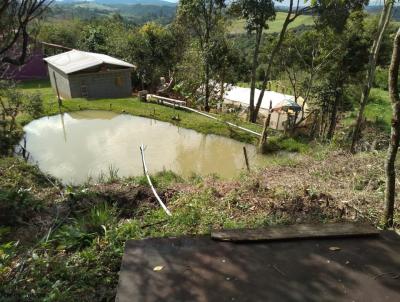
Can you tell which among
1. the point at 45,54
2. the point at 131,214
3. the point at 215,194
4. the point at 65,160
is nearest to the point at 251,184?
the point at 215,194

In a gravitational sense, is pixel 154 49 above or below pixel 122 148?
above

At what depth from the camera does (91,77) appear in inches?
792

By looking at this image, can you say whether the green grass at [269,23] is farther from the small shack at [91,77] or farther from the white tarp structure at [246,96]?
the small shack at [91,77]

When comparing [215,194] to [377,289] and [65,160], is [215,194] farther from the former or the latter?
[65,160]

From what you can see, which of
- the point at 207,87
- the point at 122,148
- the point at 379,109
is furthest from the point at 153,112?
the point at 379,109

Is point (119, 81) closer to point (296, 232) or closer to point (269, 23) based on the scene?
point (269, 23)

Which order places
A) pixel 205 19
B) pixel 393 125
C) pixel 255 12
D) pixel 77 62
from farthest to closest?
pixel 77 62 < pixel 205 19 < pixel 255 12 < pixel 393 125

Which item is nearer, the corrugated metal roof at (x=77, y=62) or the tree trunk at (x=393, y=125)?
the tree trunk at (x=393, y=125)

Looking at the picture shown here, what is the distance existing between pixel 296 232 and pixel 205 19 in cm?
1591

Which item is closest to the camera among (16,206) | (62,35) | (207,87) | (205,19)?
(16,206)

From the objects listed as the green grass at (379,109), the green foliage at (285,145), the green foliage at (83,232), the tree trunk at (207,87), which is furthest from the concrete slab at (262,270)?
the green grass at (379,109)

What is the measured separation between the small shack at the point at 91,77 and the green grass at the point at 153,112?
0.99m

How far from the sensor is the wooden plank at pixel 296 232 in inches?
120

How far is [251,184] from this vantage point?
Answer: 5.80 metres
